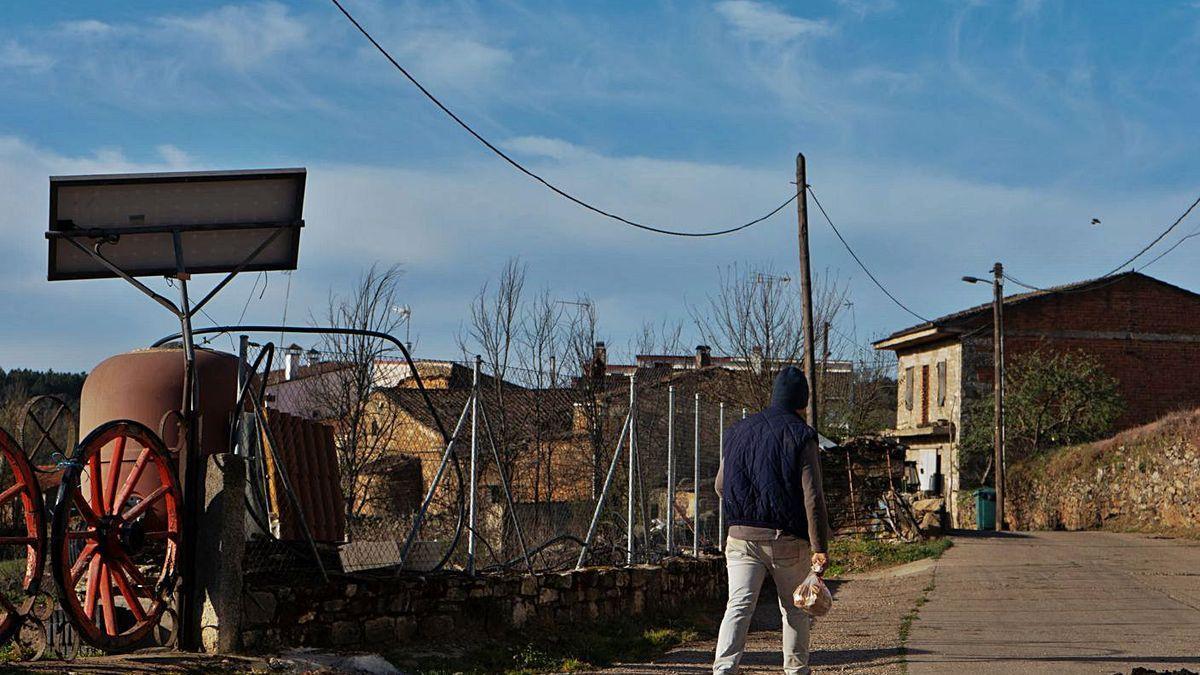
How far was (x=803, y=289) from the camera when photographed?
2483 cm

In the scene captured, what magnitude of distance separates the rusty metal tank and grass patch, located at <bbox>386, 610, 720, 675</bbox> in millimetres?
2118

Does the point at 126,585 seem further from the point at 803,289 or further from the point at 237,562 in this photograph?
the point at 803,289

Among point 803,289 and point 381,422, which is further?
point 803,289

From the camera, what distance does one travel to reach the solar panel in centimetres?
852

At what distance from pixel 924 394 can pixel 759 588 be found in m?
38.0

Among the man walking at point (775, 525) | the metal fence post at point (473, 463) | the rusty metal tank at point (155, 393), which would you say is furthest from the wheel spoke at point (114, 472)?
the man walking at point (775, 525)

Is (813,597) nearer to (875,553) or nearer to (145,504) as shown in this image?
(145,504)

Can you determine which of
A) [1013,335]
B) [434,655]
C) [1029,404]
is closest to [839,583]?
[434,655]

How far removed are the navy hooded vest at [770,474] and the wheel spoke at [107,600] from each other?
370 cm

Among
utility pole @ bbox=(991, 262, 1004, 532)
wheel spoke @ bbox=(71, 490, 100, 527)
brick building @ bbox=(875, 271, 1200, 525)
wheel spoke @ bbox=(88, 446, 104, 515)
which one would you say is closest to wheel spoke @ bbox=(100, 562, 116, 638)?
wheel spoke @ bbox=(71, 490, 100, 527)

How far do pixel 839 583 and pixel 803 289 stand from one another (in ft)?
23.2

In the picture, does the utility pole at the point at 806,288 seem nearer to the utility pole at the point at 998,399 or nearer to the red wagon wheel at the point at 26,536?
the utility pole at the point at 998,399

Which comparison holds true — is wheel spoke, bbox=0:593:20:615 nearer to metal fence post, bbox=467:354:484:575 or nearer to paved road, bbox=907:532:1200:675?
metal fence post, bbox=467:354:484:575

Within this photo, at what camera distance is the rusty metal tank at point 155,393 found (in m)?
9.27
